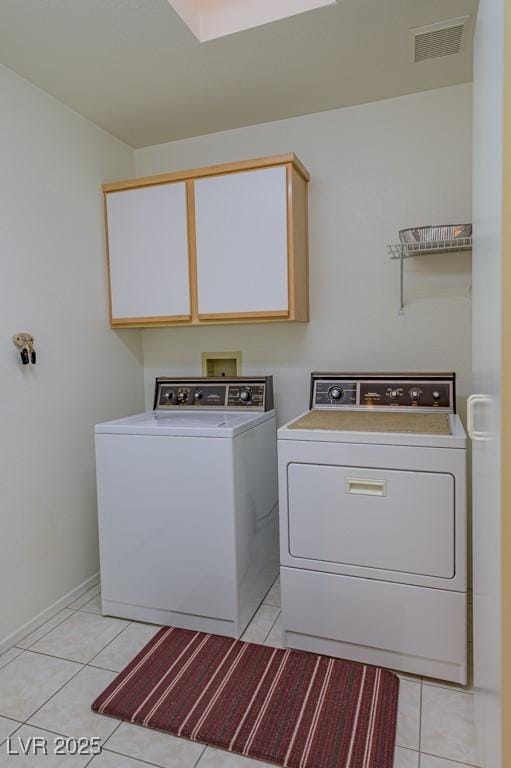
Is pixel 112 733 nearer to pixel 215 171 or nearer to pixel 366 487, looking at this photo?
pixel 366 487

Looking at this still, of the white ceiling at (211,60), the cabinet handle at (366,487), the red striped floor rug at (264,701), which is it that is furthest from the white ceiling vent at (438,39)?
the red striped floor rug at (264,701)

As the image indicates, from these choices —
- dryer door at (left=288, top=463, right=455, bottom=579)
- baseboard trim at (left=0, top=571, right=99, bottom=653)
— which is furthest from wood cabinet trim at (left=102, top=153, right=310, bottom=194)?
baseboard trim at (left=0, top=571, right=99, bottom=653)

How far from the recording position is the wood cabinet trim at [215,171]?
2.27 meters

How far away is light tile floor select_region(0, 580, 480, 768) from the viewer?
4.80 feet

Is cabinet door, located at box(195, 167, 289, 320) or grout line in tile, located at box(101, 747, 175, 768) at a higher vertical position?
cabinet door, located at box(195, 167, 289, 320)

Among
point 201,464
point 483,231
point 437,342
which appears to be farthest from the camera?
point 437,342

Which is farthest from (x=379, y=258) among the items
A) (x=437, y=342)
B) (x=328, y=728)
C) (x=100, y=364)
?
(x=328, y=728)

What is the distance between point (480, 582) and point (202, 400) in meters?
1.68

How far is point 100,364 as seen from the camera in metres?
2.62

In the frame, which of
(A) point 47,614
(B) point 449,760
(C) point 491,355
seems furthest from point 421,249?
(A) point 47,614

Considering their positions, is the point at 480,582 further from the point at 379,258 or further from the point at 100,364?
the point at 100,364

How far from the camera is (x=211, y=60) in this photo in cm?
202

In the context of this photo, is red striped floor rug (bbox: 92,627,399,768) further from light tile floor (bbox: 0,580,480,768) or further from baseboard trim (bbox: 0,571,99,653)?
baseboard trim (bbox: 0,571,99,653)

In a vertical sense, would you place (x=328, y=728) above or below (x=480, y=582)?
below
